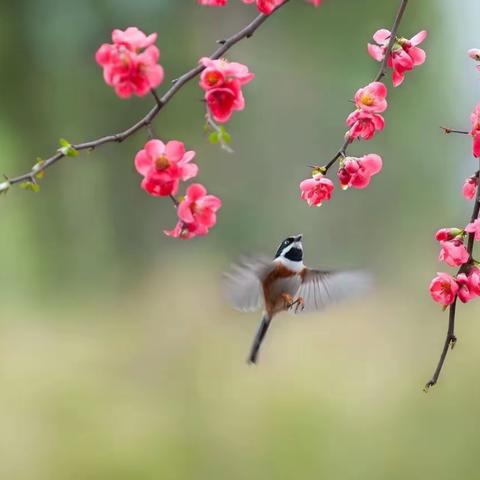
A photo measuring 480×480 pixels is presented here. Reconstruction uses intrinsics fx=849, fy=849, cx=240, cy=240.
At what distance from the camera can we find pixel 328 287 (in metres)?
1.21

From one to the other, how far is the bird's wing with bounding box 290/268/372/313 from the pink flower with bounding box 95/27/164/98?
46cm

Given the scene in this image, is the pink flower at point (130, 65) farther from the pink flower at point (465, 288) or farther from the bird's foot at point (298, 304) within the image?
the bird's foot at point (298, 304)

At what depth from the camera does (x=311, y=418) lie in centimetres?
426

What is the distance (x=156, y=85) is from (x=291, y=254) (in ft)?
1.49

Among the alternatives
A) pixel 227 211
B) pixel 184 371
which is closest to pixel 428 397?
pixel 184 371

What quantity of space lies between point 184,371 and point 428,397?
4.44ft

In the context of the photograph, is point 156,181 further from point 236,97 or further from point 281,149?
point 281,149

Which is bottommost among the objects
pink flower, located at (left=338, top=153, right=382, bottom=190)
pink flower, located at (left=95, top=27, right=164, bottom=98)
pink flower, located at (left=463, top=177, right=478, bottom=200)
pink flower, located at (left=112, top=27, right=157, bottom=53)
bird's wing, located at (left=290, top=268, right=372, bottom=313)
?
bird's wing, located at (left=290, top=268, right=372, bottom=313)

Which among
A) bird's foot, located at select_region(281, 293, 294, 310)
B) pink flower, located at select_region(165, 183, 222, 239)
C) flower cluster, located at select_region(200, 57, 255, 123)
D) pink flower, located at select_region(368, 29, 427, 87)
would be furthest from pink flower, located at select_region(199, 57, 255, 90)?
bird's foot, located at select_region(281, 293, 294, 310)

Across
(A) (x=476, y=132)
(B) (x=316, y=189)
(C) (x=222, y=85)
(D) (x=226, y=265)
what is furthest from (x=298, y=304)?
(D) (x=226, y=265)

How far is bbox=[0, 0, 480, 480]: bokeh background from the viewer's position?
4.25 m

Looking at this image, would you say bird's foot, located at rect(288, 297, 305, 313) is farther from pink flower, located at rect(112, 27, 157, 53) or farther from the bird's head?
pink flower, located at rect(112, 27, 157, 53)

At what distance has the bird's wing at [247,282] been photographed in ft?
3.69

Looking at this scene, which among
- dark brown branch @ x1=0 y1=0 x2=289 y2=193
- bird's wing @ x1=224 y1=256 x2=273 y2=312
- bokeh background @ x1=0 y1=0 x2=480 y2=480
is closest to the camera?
dark brown branch @ x1=0 y1=0 x2=289 y2=193
